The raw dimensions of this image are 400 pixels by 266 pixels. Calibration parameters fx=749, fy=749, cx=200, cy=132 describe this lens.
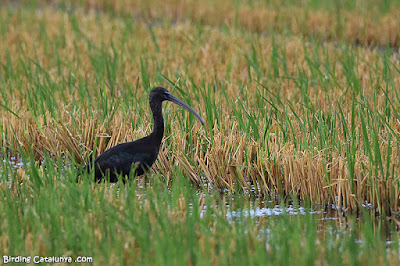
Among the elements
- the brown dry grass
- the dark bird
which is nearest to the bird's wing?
the dark bird

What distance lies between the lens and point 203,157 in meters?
5.02

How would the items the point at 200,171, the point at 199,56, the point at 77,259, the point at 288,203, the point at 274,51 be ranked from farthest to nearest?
1. the point at 199,56
2. the point at 274,51
3. the point at 200,171
4. the point at 288,203
5. the point at 77,259

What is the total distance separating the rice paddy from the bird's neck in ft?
0.95

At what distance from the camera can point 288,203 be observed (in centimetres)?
425

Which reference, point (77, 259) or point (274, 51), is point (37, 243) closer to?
point (77, 259)

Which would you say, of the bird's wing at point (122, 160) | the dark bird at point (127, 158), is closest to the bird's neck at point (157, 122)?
the dark bird at point (127, 158)

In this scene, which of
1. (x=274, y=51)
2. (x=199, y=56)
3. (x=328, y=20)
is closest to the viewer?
(x=274, y=51)

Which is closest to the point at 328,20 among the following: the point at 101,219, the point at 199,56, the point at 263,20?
the point at 263,20

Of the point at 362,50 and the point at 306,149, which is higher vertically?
the point at 362,50

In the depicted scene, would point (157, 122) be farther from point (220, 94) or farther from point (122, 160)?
point (220, 94)

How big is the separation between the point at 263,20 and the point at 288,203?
689 centimetres

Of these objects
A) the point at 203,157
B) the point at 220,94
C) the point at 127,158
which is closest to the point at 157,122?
the point at 127,158

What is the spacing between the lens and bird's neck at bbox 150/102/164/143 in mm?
4371

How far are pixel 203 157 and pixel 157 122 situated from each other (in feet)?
2.23
